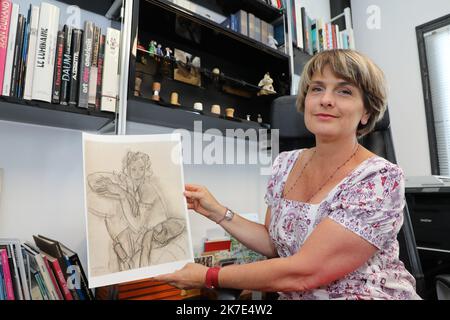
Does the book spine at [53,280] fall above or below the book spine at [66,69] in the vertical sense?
below

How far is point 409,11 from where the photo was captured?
81.2 inches

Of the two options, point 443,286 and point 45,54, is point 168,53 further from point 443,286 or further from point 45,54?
point 443,286

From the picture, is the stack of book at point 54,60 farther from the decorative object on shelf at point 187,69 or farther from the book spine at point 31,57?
the decorative object on shelf at point 187,69

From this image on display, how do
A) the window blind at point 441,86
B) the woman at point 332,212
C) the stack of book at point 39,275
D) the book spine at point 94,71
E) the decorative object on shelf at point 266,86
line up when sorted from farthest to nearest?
the window blind at point 441,86
the decorative object on shelf at point 266,86
the book spine at point 94,71
the stack of book at point 39,275
the woman at point 332,212

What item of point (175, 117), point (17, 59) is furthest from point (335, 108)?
point (17, 59)

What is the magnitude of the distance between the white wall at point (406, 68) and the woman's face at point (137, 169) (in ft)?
6.48

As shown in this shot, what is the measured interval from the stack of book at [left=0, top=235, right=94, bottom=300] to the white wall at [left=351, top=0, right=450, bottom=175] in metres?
2.16

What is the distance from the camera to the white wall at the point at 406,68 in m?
1.96

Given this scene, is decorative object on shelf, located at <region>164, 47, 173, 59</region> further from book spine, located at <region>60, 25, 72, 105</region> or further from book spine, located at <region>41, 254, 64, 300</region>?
book spine, located at <region>41, 254, 64, 300</region>

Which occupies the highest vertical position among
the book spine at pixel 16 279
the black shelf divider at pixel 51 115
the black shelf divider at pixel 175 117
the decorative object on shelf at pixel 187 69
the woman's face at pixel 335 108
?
the decorative object on shelf at pixel 187 69

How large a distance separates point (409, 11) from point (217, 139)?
1.80 metres

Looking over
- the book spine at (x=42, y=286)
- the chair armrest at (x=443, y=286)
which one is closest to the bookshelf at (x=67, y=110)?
the book spine at (x=42, y=286)

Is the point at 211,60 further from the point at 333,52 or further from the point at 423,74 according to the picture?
the point at 423,74

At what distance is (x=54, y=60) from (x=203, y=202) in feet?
2.16
